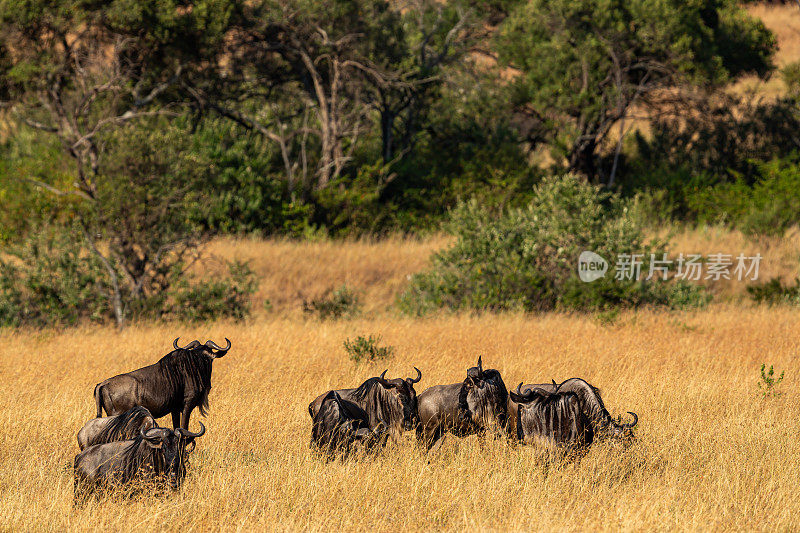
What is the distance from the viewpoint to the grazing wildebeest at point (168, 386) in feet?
23.8

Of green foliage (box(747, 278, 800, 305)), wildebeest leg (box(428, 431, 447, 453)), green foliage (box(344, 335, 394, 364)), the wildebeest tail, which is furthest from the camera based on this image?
green foliage (box(747, 278, 800, 305))

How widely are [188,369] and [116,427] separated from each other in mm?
1237

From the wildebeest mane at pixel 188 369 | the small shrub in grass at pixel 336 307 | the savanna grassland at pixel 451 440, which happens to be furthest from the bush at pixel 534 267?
the wildebeest mane at pixel 188 369

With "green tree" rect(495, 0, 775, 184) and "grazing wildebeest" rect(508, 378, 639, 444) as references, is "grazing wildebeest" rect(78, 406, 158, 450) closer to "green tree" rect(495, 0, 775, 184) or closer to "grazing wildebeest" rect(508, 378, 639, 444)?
"grazing wildebeest" rect(508, 378, 639, 444)

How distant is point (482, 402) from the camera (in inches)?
276

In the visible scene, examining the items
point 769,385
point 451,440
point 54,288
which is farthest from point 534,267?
point 451,440

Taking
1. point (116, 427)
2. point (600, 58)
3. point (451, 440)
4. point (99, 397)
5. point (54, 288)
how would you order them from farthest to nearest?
point (600, 58)
point (54, 288)
point (451, 440)
point (99, 397)
point (116, 427)

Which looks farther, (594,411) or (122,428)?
(594,411)

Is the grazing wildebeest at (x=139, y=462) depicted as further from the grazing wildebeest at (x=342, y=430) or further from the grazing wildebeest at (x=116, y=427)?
the grazing wildebeest at (x=342, y=430)

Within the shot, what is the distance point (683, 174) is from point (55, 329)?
70.3 feet

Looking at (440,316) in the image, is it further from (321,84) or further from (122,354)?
(321,84)

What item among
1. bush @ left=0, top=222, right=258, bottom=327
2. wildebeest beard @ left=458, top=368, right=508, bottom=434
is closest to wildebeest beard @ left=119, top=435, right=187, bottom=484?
wildebeest beard @ left=458, top=368, right=508, bottom=434

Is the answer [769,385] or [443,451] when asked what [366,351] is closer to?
[443,451]

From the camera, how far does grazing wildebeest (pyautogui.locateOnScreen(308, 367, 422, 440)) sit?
22.7 ft
